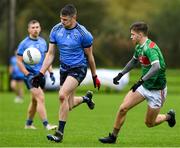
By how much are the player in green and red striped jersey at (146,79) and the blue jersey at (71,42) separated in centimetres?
92

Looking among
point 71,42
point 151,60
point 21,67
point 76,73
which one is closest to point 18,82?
Result: point 21,67

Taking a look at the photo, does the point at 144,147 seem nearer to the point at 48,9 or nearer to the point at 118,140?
the point at 118,140

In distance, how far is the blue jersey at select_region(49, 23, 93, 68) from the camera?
46.1ft

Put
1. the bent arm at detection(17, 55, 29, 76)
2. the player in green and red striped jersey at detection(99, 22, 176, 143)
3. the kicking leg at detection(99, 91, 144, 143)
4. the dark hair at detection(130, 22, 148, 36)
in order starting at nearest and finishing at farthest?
the player in green and red striped jersey at detection(99, 22, 176, 143), the dark hair at detection(130, 22, 148, 36), the kicking leg at detection(99, 91, 144, 143), the bent arm at detection(17, 55, 29, 76)

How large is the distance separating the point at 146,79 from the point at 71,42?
1781mm

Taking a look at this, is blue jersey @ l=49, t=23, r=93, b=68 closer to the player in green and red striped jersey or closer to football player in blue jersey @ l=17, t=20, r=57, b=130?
the player in green and red striped jersey

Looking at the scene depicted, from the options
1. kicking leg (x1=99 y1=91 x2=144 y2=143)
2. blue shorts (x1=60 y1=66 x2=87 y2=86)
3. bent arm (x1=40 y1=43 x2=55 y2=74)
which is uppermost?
bent arm (x1=40 y1=43 x2=55 y2=74)

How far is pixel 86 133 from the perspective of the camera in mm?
16031

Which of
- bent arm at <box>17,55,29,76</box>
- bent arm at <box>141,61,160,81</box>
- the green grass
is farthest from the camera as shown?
bent arm at <box>17,55,29,76</box>

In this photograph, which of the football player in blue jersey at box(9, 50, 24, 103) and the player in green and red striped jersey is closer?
the player in green and red striped jersey

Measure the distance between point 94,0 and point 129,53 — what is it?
46.8ft

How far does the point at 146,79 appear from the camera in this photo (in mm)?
13055

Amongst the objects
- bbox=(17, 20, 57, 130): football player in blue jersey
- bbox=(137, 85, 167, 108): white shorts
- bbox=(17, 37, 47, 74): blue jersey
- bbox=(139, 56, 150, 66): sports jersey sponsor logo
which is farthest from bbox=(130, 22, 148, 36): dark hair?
bbox=(17, 37, 47, 74): blue jersey

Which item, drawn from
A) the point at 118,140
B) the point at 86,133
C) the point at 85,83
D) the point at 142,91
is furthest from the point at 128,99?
the point at 85,83
